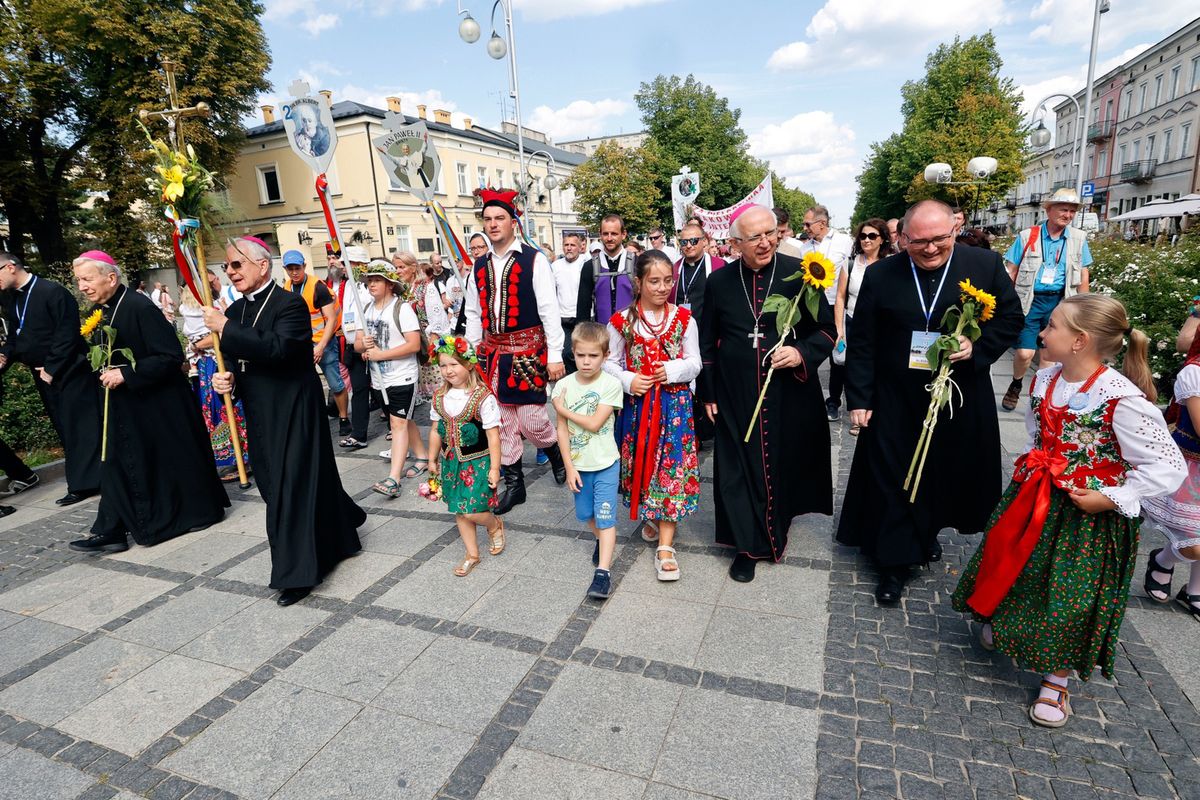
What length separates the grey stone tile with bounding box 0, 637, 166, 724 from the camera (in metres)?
3.12

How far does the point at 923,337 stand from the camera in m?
3.40

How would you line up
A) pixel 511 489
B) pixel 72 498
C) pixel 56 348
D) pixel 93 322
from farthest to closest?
1. pixel 72 498
2. pixel 56 348
3. pixel 511 489
4. pixel 93 322

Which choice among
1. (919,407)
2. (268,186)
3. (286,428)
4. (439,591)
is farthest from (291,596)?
(268,186)

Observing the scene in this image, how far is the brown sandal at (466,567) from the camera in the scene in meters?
4.12

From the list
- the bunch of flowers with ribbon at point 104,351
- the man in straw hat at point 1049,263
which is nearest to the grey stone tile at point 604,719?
the bunch of flowers with ribbon at point 104,351

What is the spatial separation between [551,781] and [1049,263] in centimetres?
692

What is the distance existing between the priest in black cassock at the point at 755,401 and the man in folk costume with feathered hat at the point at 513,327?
138 centimetres

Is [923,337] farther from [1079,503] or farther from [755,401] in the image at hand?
[1079,503]

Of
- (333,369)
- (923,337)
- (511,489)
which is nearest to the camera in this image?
(923,337)

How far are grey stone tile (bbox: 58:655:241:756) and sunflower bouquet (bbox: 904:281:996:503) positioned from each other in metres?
3.63

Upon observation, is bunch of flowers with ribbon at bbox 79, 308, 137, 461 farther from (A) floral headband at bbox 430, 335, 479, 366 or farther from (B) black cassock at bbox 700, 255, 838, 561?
(B) black cassock at bbox 700, 255, 838, 561

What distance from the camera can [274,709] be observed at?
2.97 m

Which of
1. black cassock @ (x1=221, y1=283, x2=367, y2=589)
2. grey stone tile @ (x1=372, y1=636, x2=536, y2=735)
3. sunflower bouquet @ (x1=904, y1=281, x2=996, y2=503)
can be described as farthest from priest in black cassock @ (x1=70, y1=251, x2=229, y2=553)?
sunflower bouquet @ (x1=904, y1=281, x2=996, y2=503)

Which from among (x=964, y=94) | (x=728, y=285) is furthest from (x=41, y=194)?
(x=964, y=94)
